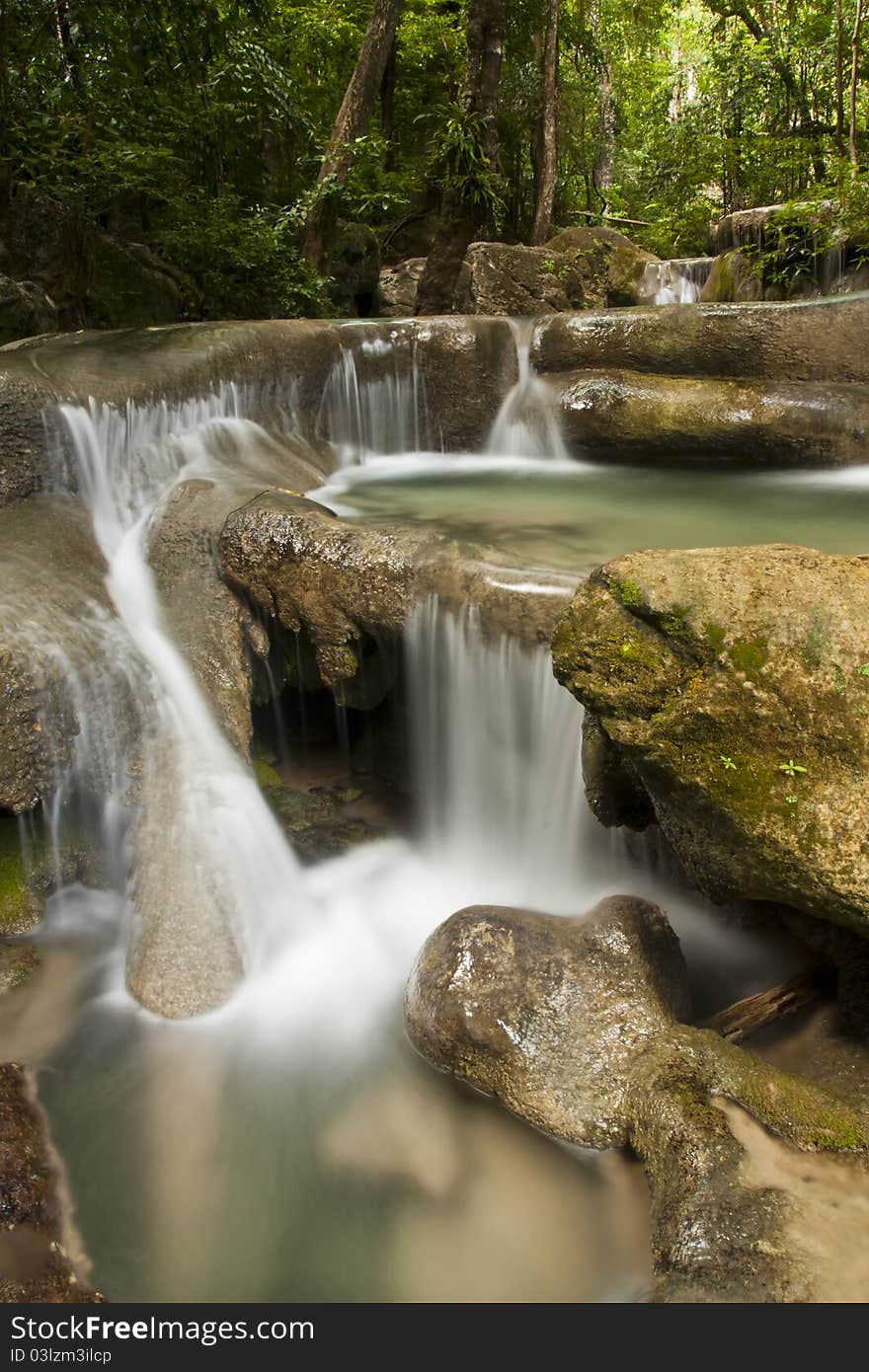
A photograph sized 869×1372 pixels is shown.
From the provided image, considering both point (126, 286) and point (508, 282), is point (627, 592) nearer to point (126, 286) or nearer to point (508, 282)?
point (126, 286)

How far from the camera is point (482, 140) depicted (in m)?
11.1

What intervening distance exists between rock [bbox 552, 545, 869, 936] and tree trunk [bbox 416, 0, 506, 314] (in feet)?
32.2

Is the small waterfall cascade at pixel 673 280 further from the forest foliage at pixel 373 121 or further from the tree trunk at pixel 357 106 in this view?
the tree trunk at pixel 357 106

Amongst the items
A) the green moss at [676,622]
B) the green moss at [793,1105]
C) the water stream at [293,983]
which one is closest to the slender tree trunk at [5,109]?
the water stream at [293,983]

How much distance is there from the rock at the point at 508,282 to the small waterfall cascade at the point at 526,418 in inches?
154

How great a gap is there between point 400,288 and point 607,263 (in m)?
3.56

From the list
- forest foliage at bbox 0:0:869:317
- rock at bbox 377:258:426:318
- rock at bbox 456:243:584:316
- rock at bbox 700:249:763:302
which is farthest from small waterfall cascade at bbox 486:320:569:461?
rock at bbox 377:258:426:318

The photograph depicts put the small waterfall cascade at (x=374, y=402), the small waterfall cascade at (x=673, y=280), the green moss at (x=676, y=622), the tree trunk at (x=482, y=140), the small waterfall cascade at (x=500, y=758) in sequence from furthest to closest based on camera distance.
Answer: the small waterfall cascade at (x=673, y=280), the tree trunk at (x=482, y=140), the small waterfall cascade at (x=374, y=402), the small waterfall cascade at (x=500, y=758), the green moss at (x=676, y=622)

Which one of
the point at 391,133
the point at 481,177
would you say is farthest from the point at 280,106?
the point at 391,133

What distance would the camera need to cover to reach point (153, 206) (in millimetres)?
10375

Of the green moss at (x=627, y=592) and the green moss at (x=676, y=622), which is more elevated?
the green moss at (x=627, y=592)

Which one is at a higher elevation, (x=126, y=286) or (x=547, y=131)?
(x=547, y=131)

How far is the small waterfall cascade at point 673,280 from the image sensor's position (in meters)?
14.9

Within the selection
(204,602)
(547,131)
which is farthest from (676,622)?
(547,131)
